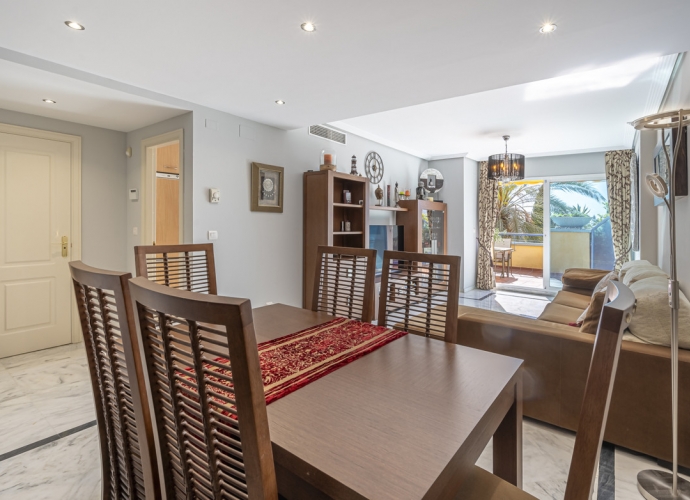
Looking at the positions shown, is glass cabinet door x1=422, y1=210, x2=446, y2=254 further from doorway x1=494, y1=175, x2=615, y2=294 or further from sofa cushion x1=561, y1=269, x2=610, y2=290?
sofa cushion x1=561, y1=269, x2=610, y2=290

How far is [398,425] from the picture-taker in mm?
926

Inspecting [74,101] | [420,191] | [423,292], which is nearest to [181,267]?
[423,292]

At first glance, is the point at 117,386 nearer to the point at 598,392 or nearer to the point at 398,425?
the point at 398,425

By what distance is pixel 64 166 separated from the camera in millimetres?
3744

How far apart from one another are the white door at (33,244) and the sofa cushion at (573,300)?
517cm

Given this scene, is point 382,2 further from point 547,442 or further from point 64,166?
point 64,166

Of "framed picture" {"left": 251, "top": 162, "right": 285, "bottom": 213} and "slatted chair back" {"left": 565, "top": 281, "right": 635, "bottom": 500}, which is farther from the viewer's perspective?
"framed picture" {"left": 251, "top": 162, "right": 285, "bottom": 213}

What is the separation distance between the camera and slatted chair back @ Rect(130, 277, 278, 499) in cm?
65

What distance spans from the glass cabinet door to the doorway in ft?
5.09

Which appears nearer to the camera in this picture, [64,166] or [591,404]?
[591,404]

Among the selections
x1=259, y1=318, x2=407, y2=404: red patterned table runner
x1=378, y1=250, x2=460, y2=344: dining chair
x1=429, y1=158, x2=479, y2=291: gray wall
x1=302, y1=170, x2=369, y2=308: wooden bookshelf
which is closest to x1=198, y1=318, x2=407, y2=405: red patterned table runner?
x1=259, y1=318, x2=407, y2=404: red patterned table runner

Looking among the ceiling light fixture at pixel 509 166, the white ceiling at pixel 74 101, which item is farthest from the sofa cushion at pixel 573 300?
the white ceiling at pixel 74 101

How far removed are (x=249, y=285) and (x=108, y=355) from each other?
2867 mm

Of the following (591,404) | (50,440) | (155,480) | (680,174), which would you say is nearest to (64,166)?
(50,440)
